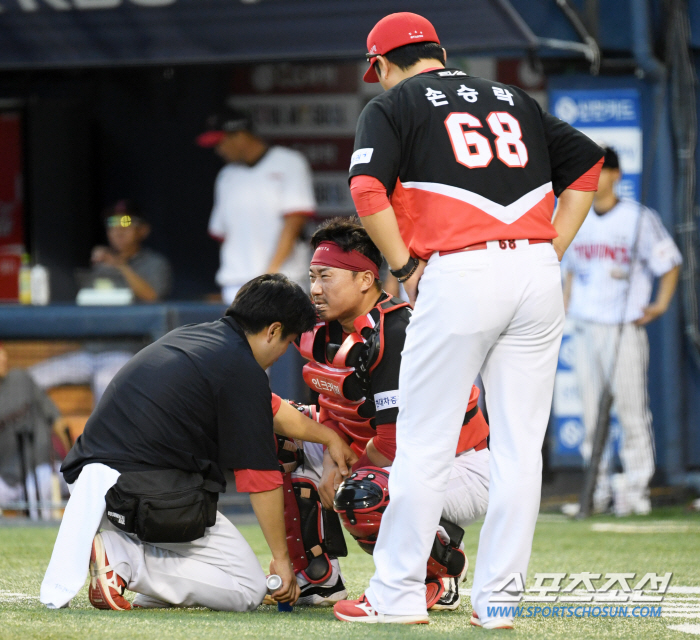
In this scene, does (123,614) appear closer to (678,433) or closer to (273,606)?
(273,606)

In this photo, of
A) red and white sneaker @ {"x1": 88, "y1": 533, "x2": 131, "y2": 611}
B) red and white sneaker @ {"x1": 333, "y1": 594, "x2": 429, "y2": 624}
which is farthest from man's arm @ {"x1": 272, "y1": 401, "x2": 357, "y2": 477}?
red and white sneaker @ {"x1": 88, "y1": 533, "x2": 131, "y2": 611}

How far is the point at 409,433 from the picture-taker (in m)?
3.16

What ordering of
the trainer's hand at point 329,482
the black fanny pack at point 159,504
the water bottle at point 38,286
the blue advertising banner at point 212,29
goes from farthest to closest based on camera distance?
the water bottle at point 38,286 → the blue advertising banner at point 212,29 → the trainer's hand at point 329,482 → the black fanny pack at point 159,504

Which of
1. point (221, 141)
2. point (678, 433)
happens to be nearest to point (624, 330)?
point (678, 433)

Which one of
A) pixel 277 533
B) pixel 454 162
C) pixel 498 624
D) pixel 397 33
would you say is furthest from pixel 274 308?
pixel 498 624

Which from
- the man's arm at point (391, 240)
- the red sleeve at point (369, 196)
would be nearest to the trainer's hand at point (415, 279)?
the man's arm at point (391, 240)

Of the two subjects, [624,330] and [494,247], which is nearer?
[494,247]

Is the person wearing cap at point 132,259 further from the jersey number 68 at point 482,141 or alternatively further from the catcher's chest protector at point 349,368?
the jersey number 68 at point 482,141

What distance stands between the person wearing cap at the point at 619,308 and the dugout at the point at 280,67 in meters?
0.34

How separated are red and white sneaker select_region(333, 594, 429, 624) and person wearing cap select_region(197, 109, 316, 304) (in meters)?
4.37

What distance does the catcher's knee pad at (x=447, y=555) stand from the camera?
3627 mm

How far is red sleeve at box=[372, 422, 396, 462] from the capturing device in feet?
11.8

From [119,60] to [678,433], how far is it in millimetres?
4414

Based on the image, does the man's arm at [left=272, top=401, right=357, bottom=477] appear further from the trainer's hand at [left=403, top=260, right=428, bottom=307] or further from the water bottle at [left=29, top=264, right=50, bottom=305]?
the water bottle at [left=29, top=264, right=50, bottom=305]
